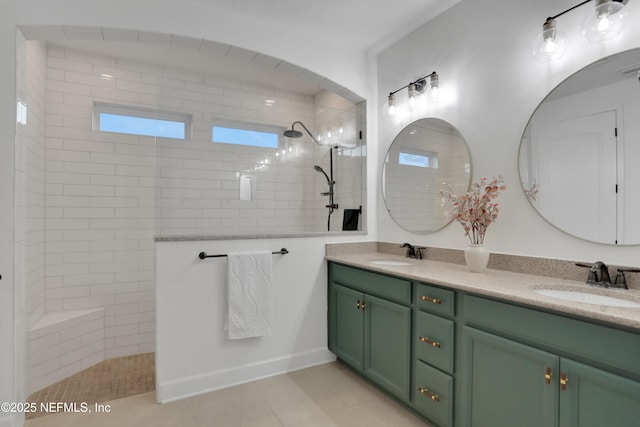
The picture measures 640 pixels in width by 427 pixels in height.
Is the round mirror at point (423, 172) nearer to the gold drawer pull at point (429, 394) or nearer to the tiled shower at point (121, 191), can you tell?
the tiled shower at point (121, 191)

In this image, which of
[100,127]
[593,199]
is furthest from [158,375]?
[593,199]

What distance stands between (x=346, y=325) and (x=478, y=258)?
1.12 m

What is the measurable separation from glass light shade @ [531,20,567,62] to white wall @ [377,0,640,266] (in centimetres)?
4

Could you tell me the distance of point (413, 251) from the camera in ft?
8.68

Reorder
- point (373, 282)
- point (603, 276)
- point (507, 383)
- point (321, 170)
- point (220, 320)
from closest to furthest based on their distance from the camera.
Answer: point (507, 383)
point (603, 276)
point (373, 282)
point (220, 320)
point (321, 170)

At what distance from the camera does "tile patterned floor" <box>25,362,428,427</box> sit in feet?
6.54

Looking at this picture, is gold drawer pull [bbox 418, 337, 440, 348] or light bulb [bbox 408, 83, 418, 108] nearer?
gold drawer pull [bbox 418, 337, 440, 348]

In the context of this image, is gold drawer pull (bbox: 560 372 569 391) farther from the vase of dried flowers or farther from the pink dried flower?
the pink dried flower

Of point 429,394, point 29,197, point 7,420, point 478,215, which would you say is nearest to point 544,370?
point 429,394

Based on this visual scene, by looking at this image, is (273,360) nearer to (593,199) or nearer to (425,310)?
(425,310)

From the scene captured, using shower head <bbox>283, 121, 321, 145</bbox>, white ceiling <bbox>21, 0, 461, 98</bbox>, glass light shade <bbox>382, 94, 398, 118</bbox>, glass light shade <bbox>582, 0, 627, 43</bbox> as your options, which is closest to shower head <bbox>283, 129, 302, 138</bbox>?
shower head <bbox>283, 121, 321, 145</bbox>

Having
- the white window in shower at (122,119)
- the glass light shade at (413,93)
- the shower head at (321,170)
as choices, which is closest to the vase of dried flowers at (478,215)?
the glass light shade at (413,93)

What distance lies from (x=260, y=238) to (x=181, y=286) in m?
0.63

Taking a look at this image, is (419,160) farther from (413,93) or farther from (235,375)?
(235,375)
